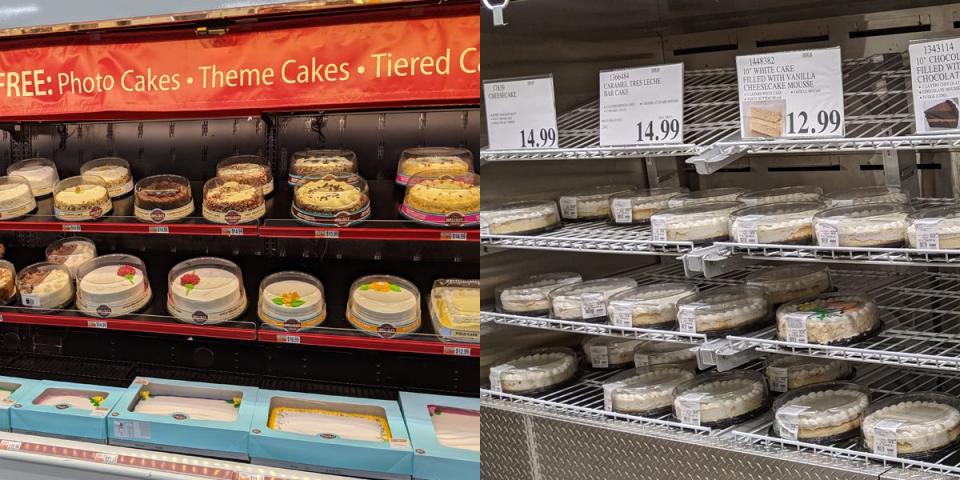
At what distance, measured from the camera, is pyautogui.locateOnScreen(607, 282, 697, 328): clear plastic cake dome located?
2502 millimetres

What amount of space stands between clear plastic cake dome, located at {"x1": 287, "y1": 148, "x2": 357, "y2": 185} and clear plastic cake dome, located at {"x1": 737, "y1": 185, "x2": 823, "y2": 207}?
1.53 meters

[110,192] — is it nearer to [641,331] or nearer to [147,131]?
[147,131]

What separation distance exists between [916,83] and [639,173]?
1206mm

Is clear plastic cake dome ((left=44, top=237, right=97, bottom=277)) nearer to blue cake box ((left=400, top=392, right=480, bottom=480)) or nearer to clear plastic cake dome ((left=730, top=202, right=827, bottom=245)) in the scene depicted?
blue cake box ((left=400, top=392, right=480, bottom=480))

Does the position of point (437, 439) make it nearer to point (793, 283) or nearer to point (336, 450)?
point (336, 450)

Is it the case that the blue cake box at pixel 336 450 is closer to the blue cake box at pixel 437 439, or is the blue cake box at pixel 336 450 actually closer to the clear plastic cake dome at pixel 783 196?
the blue cake box at pixel 437 439

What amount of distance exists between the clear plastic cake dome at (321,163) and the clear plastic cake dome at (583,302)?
108 centimetres

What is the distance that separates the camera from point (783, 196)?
8.40 feet

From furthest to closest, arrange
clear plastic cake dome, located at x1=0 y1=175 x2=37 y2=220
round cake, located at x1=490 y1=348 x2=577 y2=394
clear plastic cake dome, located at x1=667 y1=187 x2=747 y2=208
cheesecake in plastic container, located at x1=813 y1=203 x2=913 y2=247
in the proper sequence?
1. clear plastic cake dome, located at x1=0 y1=175 x2=37 y2=220
2. round cake, located at x1=490 y1=348 x2=577 y2=394
3. clear plastic cake dome, located at x1=667 y1=187 x2=747 y2=208
4. cheesecake in plastic container, located at x1=813 y1=203 x2=913 y2=247

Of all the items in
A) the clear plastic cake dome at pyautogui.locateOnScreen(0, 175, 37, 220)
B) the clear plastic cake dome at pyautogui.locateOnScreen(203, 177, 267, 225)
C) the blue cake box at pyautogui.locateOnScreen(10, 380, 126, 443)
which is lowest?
the blue cake box at pyautogui.locateOnScreen(10, 380, 126, 443)

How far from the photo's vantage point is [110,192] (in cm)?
356

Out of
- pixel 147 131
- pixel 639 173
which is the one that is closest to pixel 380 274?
pixel 639 173

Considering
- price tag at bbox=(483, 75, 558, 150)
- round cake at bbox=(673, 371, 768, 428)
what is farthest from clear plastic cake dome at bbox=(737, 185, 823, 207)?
price tag at bbox=(483, 75, 558, 150)

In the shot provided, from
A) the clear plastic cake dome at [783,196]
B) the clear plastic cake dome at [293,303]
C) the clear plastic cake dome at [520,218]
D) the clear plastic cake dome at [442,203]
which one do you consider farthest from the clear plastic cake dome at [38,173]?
the clear plastic cake dome at [783,196]
